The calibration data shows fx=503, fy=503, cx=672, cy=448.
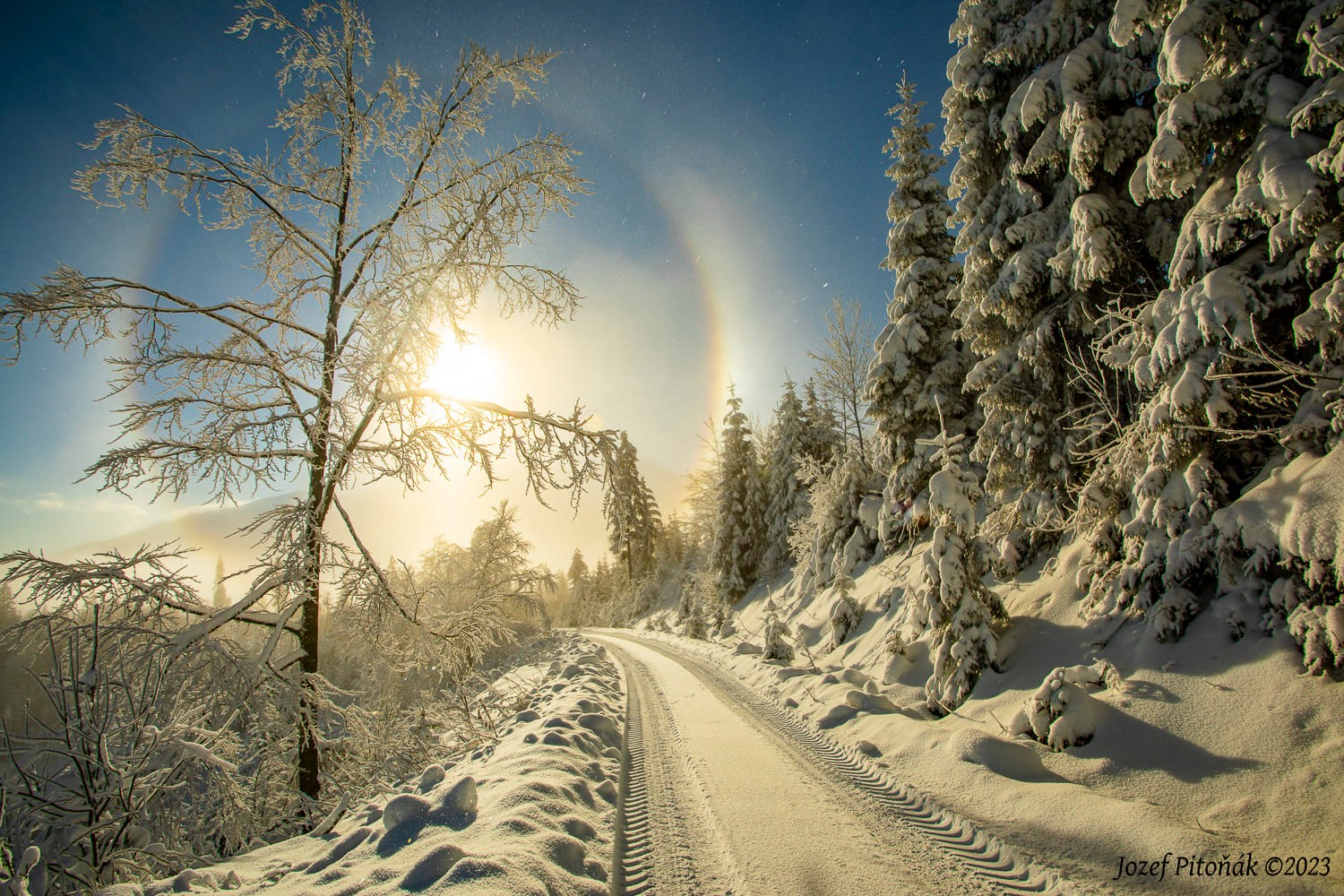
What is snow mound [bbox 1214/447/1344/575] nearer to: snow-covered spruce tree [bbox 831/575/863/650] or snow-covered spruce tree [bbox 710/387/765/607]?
snow-covered spruce tree [bbox 831/575/863/650]

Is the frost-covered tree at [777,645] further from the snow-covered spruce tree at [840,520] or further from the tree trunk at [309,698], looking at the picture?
the tree trunk at [309,698]

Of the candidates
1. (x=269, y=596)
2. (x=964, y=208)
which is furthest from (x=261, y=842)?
(x=964, y=208)

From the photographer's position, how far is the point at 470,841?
3553 mm

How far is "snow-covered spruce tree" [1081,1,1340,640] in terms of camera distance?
5375 mm

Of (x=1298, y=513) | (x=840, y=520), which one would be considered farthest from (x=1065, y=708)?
(x=840, y=520)

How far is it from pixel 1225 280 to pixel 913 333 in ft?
28.8

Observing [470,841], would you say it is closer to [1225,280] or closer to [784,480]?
[1225,280]

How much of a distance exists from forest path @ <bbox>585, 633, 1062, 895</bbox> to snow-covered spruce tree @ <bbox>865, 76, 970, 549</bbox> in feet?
32.0

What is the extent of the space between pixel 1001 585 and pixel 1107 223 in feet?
22.5

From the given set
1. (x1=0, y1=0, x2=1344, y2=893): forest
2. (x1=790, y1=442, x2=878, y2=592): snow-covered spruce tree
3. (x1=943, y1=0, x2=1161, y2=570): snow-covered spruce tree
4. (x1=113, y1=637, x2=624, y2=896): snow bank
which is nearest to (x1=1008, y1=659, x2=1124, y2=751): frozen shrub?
(x1=0, y1=0, x2=1344, y2=893): forest

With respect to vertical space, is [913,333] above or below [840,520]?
above

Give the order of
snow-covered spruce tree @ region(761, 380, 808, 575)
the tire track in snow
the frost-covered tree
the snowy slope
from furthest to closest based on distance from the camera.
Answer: snow-covered spruce tree @ region(761, 380, 808, 575), the frost-covered tree, the snowy slope, the tire track in snow

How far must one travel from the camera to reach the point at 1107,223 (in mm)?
7812

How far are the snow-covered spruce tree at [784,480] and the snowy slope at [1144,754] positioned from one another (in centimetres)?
2081
